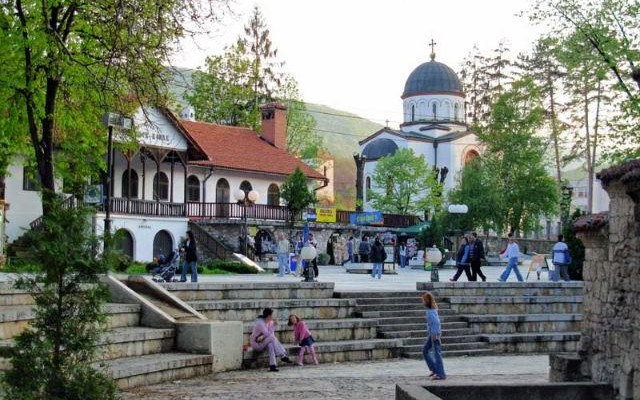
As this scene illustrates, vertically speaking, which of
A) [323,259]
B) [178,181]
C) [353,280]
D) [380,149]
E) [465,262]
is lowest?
[353,280]

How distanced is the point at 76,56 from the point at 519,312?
1197cm

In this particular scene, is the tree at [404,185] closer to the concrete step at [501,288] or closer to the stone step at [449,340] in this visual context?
the concrete step at [501,288]

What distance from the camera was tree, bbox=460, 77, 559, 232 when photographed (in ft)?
186

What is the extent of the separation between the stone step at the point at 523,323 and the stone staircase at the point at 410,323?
35 centimetres

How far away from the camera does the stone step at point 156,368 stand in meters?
11.8

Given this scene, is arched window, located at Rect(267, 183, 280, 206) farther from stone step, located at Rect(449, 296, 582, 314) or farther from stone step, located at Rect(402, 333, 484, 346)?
stone step, located at Rect(402, 333, 484, 346)

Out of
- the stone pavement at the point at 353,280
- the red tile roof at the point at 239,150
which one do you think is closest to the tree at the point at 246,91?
the red tile roof at the point at 239,150

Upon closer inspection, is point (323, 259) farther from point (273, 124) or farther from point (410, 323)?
point (410, 323)

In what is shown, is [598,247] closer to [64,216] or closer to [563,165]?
[64,216]

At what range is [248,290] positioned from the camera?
1761 centimetres

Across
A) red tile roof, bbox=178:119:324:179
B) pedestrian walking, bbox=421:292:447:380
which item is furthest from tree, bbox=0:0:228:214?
red tile roof, bbox=178:119:324:179

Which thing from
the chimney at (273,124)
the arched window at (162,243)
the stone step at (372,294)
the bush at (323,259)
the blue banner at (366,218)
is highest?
the chimney at (273,124)

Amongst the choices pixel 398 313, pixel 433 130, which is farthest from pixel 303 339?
pixel 433 130

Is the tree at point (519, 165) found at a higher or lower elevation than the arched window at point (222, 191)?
higher
